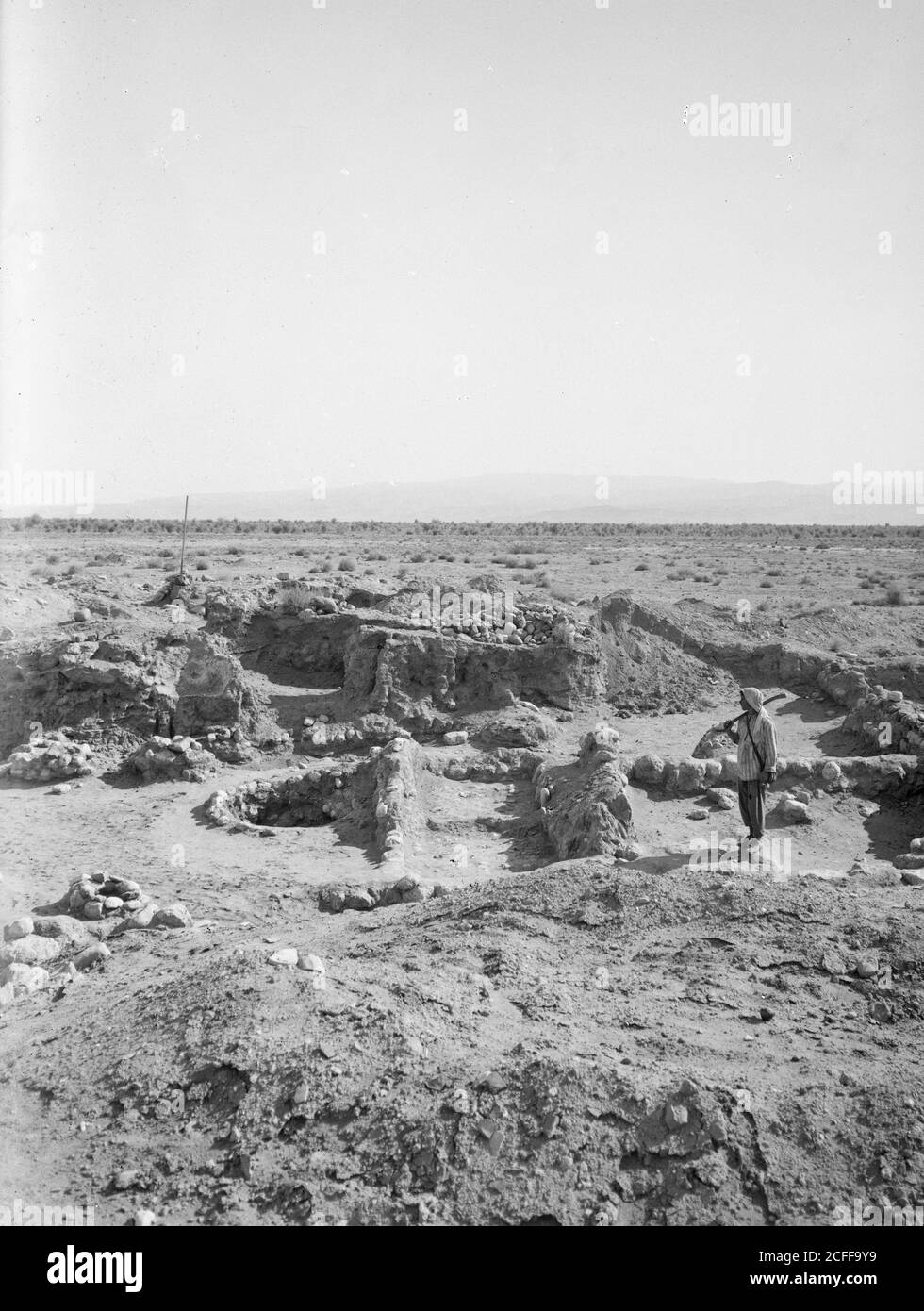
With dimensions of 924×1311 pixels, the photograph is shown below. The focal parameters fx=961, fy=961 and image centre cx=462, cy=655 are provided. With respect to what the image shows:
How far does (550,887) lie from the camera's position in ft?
21.8

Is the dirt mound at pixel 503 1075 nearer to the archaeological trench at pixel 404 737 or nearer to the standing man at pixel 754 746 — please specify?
the archaeological trench at pixel 404 737

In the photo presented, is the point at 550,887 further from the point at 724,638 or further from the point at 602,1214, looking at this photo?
the point at 724,638

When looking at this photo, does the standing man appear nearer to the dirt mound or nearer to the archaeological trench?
the archaeological trench

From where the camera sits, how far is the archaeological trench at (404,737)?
26.2ft

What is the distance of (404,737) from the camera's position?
11.7m

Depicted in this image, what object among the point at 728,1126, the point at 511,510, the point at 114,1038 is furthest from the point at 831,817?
the point at 511,510

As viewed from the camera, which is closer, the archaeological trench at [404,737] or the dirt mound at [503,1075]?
the dirt mound at [503,1075]

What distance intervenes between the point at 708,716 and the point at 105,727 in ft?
27.0

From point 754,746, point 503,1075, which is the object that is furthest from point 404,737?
point 503,1075

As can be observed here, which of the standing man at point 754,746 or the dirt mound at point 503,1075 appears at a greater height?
the standing man at point 754,746

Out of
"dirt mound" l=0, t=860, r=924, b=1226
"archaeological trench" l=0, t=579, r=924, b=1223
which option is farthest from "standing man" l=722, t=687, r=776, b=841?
"dirt mound" l=0, t=860, r=924, b=1226

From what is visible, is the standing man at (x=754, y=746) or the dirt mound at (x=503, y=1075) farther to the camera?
the standing man at (x=754, y=746)

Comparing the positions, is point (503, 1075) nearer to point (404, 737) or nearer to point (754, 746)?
point (754, 746)

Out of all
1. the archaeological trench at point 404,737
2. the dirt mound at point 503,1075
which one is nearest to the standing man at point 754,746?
the archaeological trench at point 404,737
